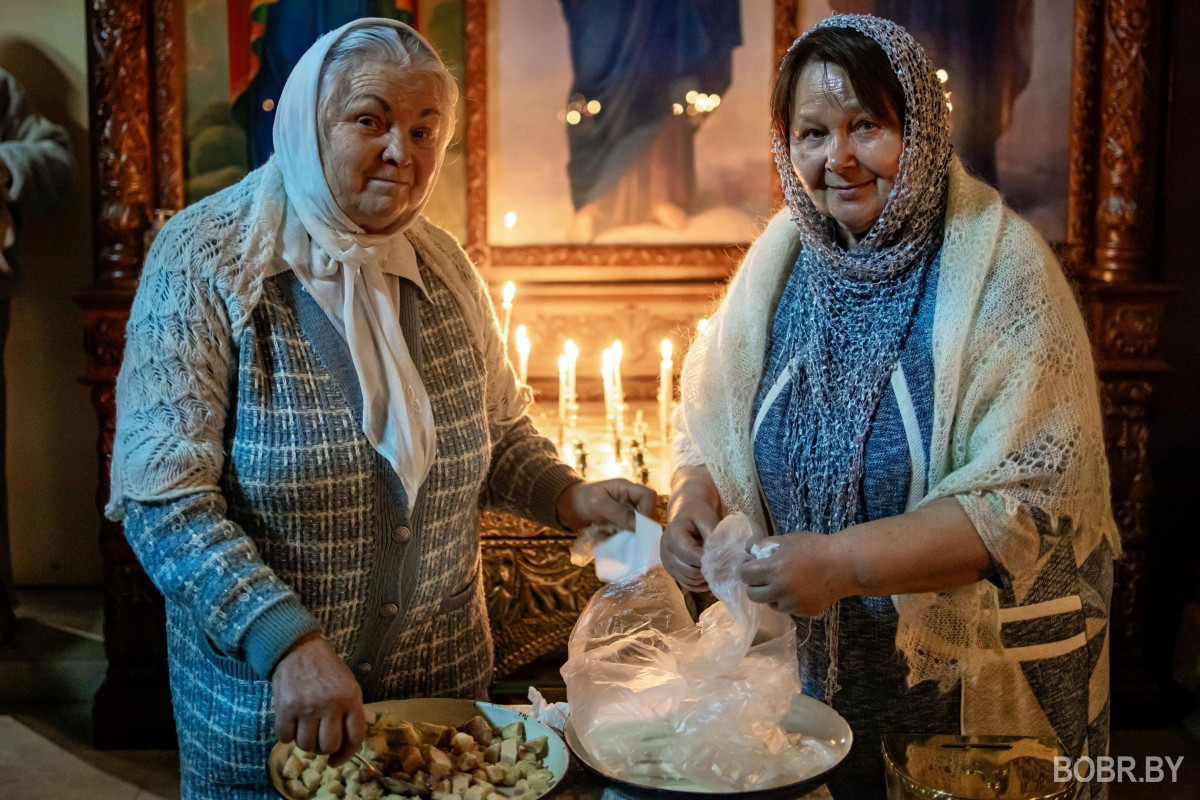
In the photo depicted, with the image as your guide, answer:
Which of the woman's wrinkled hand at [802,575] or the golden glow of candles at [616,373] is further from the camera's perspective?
the golden glow of candles at [616,373]

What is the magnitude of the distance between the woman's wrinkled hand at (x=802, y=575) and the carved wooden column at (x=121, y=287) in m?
2.62

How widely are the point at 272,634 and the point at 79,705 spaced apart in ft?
9.77

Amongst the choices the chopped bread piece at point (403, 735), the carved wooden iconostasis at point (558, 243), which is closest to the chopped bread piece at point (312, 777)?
the chopped bread piece at point (403, 735)

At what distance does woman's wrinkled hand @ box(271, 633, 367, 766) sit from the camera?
1.52m

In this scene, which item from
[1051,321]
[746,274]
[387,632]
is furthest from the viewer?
[746,274]

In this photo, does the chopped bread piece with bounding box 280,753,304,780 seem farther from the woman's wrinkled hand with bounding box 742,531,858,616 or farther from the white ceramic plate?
the woman's wrinkled hand with bounding box 742,531,858,616

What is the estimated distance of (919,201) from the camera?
1.79 m

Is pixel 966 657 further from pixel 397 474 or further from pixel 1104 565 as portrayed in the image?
pixel 397 474

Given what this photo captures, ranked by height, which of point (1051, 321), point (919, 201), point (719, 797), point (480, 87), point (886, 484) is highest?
point (480, 87)

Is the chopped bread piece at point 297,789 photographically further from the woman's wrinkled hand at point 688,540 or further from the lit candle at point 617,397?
the lit candle at point 617,397

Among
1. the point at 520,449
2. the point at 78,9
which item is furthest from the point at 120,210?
the point at 520,449

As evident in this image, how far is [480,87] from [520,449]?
93.9 inches

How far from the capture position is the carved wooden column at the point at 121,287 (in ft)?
12.2

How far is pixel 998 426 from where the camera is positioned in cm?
168
